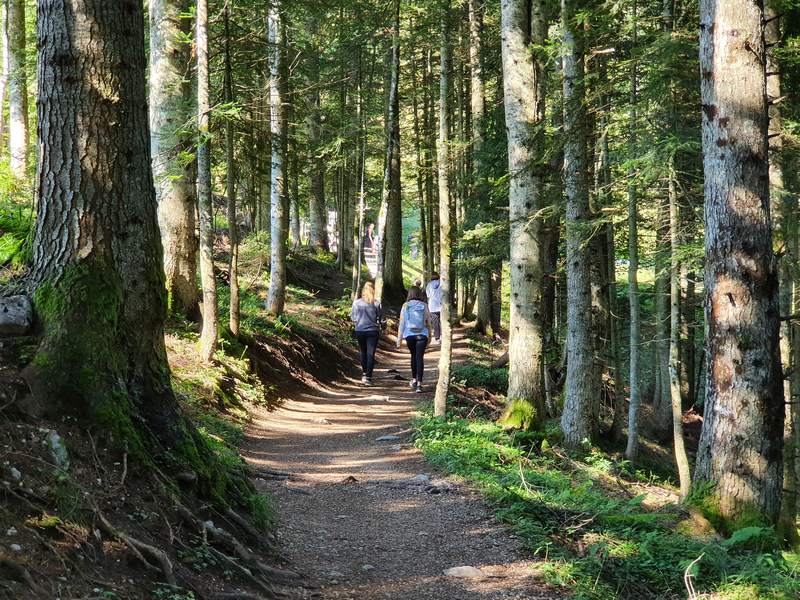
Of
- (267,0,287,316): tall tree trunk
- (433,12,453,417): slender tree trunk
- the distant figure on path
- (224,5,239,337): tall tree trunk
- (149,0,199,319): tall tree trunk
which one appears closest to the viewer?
(433,12,453,417): slender tree trunk

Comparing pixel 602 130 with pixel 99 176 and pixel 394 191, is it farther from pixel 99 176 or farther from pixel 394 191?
pixel 394 191

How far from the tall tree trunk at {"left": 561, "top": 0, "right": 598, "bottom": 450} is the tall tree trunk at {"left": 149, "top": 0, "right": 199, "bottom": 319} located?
21.2ft

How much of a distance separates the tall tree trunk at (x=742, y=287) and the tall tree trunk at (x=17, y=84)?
51.1ft

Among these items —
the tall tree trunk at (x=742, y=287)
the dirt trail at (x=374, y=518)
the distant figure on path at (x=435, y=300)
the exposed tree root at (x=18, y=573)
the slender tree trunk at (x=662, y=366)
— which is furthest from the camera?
the distant figure on path at (x=435, y=300)

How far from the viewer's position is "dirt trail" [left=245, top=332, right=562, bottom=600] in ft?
16.7

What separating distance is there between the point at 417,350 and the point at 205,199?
18.4 ft

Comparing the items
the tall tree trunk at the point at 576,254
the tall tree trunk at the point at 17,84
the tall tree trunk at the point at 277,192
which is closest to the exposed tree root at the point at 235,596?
the tall tree trunk at the point at 576,254

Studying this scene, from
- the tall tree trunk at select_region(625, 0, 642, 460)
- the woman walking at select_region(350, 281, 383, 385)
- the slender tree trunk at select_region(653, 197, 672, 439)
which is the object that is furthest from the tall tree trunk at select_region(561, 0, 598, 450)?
the slender tree trunk at select_region(653, 197, 672, 439)

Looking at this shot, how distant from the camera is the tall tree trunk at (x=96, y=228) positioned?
437cm

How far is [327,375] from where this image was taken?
16672 mm

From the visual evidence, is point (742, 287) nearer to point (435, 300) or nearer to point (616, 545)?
point (616, 545)

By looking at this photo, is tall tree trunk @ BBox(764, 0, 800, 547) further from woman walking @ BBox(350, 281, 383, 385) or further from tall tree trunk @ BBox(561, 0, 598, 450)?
woman walking @ BBox(350, 281, 383, 385)

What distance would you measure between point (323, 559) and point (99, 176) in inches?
134

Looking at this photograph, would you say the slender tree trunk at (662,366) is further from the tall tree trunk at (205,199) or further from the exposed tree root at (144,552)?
the exposed tree root at (144,552)
